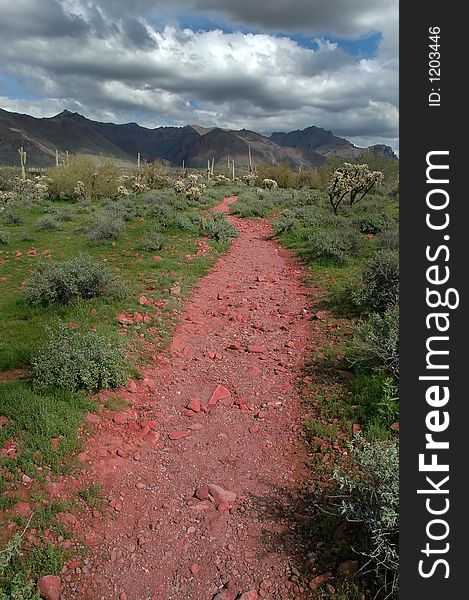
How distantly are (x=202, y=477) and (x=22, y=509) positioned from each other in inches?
69.8

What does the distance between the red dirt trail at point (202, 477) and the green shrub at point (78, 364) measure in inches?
14.1

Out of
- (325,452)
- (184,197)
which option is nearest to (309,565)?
(325,452)

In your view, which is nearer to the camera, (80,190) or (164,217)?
(164,217)

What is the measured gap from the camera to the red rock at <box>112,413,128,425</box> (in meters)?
5.27

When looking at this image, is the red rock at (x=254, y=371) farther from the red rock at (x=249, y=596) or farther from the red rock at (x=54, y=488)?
the red rock at (x=249, y=596)

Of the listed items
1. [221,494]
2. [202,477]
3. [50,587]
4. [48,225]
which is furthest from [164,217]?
[50,587]

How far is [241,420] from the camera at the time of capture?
5555 mm

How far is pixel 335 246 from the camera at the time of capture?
13102 millimetres

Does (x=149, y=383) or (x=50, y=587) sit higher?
(x=149, y=383)

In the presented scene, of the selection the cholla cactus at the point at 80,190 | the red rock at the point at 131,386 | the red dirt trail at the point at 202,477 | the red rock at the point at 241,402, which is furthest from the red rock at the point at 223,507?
the cholla cactus at the point at 80,190

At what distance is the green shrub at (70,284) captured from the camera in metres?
8.44

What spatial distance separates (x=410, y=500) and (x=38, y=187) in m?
32.9

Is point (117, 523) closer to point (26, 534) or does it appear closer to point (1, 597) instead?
point (26, 534)

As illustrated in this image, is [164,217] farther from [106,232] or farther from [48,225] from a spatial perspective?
[48,225]
